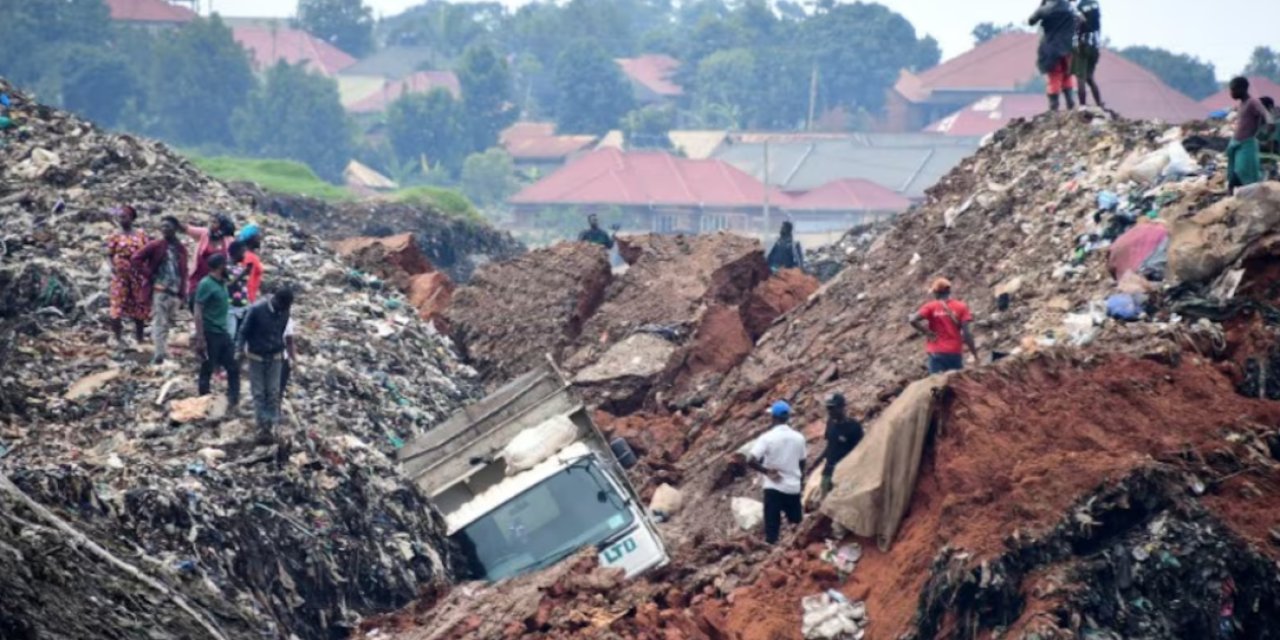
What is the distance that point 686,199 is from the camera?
256 ft

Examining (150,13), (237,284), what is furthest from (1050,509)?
(150,13)

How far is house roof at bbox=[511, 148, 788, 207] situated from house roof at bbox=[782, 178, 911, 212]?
96 cm

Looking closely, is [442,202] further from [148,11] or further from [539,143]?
[148,11]

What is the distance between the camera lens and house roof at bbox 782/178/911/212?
7762cm

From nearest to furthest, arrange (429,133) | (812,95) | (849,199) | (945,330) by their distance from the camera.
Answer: (945,330)
(849,199)
(429,133)
(812,95)

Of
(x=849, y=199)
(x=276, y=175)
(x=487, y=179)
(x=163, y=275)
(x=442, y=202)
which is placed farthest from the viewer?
(x=487, y=179)

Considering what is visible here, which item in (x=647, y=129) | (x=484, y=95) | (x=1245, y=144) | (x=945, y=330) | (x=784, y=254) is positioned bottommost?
(x=647, y=129)

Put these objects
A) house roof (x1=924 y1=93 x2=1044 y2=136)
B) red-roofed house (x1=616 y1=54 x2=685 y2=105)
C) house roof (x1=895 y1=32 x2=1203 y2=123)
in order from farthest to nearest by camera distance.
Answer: red-roofed house (x1=616 y1=54 x2=685 y2=105) < house roof (x1=895 y1=32 x2=1203 y2=123) < house roof (x1=924 y1=93 x2=1044 y2=136)

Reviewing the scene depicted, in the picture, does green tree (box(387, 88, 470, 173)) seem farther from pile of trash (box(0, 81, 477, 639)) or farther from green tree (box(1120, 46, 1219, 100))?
pile of trash (box(0, 81, 477, 639))

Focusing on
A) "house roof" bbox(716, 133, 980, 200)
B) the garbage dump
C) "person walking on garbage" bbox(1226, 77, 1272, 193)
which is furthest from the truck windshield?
"house roof" bbox(716, 133, 980, 200)

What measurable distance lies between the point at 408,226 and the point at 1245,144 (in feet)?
84.9

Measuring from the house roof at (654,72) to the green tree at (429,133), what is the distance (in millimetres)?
15083

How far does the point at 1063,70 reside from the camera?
24.6 m

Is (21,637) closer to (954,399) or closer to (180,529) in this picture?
(180,529)
